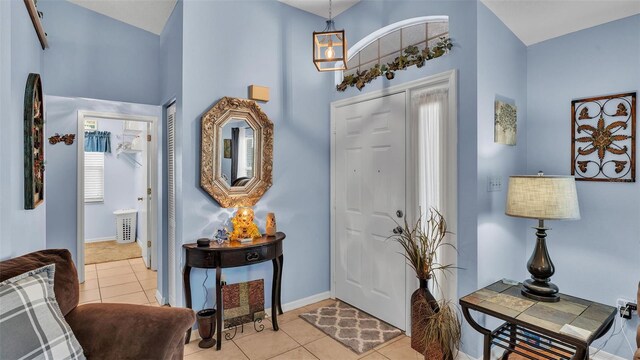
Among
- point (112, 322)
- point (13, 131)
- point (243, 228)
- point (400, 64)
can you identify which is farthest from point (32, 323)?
point (400, 64)

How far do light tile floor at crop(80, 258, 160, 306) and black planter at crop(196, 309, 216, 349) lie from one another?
3.93 feet

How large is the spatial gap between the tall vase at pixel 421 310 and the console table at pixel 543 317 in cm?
29

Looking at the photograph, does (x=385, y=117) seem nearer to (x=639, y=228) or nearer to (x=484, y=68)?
(x=484, y=68)

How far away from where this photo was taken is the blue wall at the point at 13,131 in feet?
5.12

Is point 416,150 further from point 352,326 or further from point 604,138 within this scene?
point 352,326

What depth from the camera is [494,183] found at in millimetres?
2418

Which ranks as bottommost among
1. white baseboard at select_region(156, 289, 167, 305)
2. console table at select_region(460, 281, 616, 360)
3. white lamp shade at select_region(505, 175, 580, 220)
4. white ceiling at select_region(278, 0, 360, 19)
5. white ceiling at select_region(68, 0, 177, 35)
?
white baseboard at select_region(156, 289, 167, 305)

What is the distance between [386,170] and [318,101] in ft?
3.66

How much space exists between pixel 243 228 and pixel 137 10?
99.0 inches

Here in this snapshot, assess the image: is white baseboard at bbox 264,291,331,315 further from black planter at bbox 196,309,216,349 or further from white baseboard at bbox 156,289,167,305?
white baseboard at bbox 156,289,167,305

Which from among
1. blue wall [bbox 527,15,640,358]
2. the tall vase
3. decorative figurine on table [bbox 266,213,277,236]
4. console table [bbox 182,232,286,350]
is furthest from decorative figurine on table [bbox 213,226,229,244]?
blue wall [bbox 527,15,640,358]

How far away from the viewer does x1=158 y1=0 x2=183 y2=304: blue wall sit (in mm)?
2783

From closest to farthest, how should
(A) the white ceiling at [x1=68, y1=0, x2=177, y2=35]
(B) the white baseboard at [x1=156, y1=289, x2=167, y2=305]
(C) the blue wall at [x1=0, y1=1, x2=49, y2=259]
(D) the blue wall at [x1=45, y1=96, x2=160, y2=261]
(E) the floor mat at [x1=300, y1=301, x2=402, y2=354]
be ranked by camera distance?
1. (C) the blue wall at [x1=0, y1=1, x2=49, y2=259]
2. (E) the floor mat at [x1=300, y1=301, x2=402, y2=354]
3. (A) the white ceiling at [x1=68, y1=0, x2=177, y2=35]
4. (B) the white baseboard at [x1=156, y1=289, x2=167, y2=305]
5. (D) the blue wall at [x1=45, y1=96, x2=160, y2=261]

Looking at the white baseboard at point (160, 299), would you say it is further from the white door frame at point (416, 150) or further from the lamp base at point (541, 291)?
the lamp base at point (541, 291)
